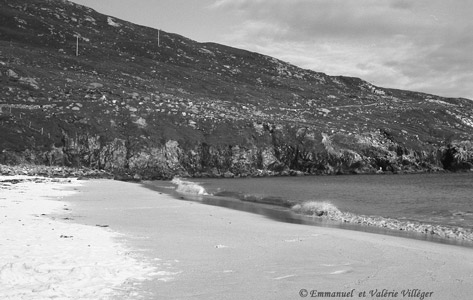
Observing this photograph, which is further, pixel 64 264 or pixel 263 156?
pixel 263 156

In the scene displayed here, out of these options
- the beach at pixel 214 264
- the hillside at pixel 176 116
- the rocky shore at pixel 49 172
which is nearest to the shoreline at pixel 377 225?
the beach at pixel 214 264

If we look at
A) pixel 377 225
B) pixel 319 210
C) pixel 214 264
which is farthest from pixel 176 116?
pixel 214 264

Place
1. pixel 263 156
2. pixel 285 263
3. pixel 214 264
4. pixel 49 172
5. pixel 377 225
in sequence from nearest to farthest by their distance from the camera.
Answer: pixel 214 264 < pixel 285 263 < pixel 377 225 < pixel 49 172 < pixel 263 156

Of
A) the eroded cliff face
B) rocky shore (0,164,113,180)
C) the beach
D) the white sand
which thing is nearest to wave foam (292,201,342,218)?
the beach

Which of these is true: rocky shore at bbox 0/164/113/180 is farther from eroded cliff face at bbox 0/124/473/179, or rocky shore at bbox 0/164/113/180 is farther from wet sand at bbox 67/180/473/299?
wet sand at bbox 67/180/473/299

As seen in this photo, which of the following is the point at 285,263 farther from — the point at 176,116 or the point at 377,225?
the point at 176,116

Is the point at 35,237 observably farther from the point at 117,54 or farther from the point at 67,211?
the point at 117,54

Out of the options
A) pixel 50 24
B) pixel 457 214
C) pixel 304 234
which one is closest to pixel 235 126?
pixel 457 214
